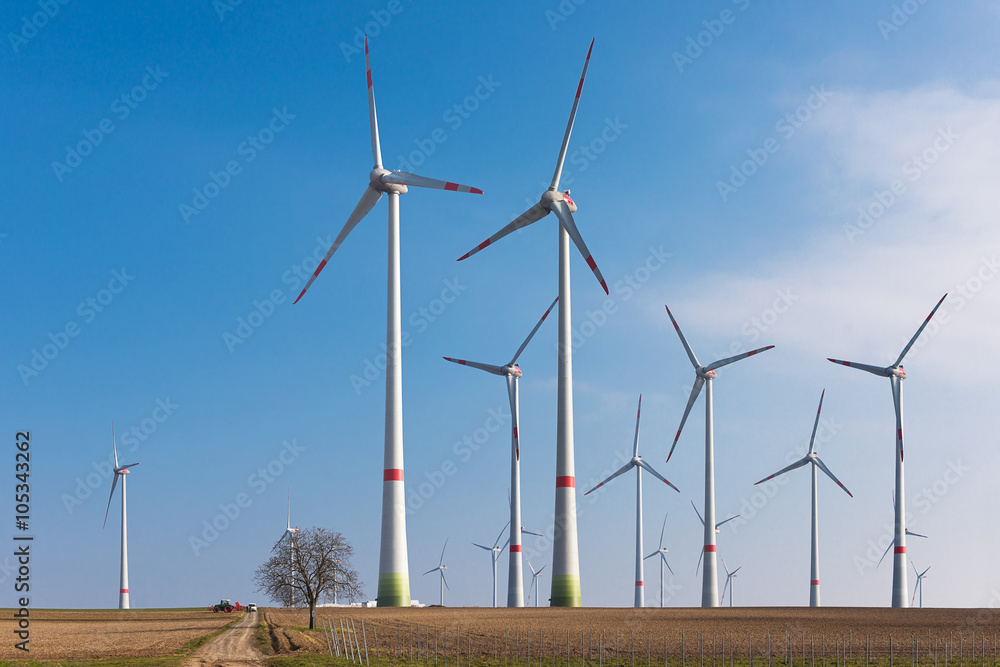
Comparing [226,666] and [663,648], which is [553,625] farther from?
[226,666]

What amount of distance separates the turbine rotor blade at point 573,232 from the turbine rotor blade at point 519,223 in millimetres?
2099

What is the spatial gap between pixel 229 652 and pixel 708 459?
5900 cm

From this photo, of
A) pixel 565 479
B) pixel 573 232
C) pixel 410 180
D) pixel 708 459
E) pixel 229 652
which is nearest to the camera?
pixel 229 652

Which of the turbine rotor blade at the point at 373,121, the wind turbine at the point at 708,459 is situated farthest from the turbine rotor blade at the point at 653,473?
the turbine rotor blade at the point at 373,121

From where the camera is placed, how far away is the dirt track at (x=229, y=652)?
5753cm

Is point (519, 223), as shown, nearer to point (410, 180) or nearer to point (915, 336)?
point (410, 180)

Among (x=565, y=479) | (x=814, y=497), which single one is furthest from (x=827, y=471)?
(x=565, y=479)

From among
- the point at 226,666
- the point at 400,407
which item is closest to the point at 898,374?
the point at 400,407

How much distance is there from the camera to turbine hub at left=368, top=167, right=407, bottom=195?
293ft

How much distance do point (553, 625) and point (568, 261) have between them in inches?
1033

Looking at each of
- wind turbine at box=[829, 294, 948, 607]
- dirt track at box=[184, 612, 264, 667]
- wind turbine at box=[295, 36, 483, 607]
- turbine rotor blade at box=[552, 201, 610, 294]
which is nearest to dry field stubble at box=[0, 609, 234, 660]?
dirt track at box=[184, 612, 264, 667]

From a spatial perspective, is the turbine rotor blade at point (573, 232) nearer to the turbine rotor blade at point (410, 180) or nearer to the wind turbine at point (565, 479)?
the wind turbine at point (565, 479)

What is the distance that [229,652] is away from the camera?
63.8m

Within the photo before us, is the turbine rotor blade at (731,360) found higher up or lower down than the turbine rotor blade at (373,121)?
lower down
